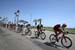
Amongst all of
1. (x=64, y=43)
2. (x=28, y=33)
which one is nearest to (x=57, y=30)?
(x=64, y=43)

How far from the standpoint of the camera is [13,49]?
11.9 m

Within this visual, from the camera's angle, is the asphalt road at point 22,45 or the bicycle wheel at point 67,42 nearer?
the asphalt road at point 22,45

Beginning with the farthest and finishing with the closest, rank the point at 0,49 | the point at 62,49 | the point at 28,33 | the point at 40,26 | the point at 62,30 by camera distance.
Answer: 1. the point at 28,33
2. the point at 40,26
3. the point at 62,30
4. the point at 62,49
5. the point at 0,49

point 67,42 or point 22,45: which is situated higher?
point 67,42

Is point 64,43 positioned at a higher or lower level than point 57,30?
lower

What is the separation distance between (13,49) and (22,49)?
1.95 ft

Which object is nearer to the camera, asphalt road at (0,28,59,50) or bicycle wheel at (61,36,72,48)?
asphalt road at (0,28,59,50)

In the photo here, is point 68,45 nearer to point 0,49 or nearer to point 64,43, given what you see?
point 64,43

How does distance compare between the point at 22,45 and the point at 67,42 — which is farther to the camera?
Result: the point at 22,45

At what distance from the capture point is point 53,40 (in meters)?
16.7

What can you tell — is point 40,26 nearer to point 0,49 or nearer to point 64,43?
point 64,43

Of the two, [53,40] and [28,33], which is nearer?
[53,40]

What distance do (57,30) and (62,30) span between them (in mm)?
838

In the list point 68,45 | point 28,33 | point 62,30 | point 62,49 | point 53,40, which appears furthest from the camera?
point 28,33
